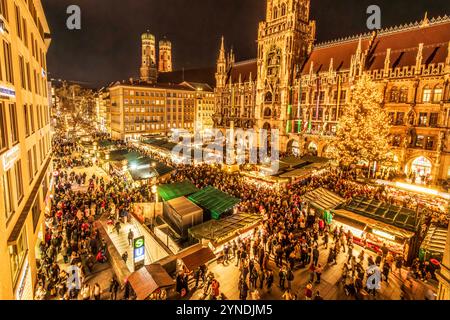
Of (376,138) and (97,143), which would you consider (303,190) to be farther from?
(97,143)

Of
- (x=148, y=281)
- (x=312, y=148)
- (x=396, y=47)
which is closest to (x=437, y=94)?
(x=396, y=47)

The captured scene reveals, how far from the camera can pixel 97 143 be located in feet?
138

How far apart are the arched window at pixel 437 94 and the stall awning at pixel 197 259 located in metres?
35.2

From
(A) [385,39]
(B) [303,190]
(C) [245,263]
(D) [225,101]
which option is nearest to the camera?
(C) [245,263]

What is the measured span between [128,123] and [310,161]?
5238 cm

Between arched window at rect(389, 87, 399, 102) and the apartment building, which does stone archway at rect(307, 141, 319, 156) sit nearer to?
arched window at rect(389, 87, 399, 102)

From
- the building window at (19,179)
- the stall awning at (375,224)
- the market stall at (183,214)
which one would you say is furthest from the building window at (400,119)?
the building window at (19,179)

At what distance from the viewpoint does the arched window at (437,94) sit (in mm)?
30264

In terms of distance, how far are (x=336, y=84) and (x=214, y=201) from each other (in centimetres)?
3454

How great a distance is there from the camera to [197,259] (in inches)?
476

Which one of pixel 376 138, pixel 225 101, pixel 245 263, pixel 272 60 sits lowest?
pixel 245 263

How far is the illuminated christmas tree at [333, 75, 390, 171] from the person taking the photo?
28.8m

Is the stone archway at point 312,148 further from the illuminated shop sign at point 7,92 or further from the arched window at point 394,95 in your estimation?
the illuminated shop sign at point 7,92
